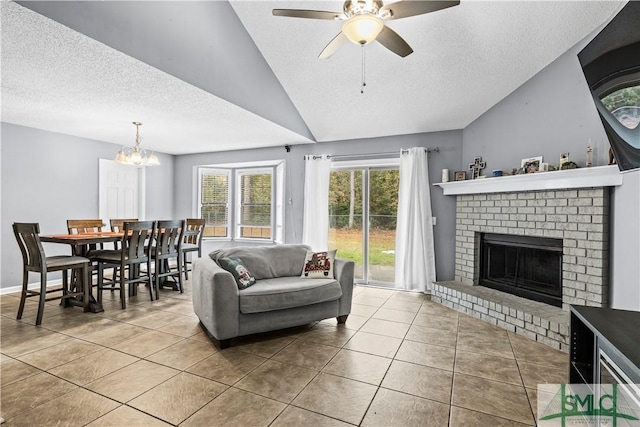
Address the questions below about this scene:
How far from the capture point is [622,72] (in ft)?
5.71

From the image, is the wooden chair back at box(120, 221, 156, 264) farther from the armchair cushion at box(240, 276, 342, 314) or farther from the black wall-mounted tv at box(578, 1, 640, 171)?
the black wall-mounted tv at box(578, 1, 640, 171)

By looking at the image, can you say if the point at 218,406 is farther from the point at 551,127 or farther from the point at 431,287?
the point at 551,127

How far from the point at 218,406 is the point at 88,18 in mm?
2765

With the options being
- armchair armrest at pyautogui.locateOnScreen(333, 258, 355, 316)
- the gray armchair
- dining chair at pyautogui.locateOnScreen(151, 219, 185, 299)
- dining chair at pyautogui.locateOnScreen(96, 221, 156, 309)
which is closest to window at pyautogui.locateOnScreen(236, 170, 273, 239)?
dining chair at pyautogui.locateOnScreen(151, 219, 185, 299)

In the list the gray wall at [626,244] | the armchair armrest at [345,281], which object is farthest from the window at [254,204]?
the gray wall at [626,244]

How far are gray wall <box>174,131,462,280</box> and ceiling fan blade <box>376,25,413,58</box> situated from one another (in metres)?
2.54

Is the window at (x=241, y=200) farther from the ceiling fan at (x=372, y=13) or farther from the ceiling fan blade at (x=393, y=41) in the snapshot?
the ceiling fan at (x=372, y=13)

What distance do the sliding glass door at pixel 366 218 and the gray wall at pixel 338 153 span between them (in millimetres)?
425

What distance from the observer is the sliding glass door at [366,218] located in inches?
201

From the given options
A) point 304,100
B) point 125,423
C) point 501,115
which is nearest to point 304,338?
point 125,423

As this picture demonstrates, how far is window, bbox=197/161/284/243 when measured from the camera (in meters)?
6.09

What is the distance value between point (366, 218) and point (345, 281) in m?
2.04

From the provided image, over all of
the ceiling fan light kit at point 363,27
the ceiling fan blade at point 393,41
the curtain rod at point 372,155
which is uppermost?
the ceiling fan blade at point 393,41

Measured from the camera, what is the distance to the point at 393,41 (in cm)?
231
